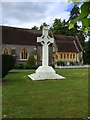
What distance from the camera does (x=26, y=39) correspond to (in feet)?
203

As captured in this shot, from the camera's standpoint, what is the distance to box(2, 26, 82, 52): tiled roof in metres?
60.2

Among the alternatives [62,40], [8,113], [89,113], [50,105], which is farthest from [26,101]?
[62,40]

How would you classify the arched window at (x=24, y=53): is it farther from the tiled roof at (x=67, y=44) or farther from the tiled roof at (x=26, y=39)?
the tiled roof at (x=67, y=44)

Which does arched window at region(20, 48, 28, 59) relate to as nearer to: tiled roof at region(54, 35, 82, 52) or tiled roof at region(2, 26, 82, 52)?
tiled roof at region(2, 26, 82, 52)

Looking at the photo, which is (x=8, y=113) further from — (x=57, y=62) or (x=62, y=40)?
(x=62, y=40)

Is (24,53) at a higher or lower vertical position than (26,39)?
lower

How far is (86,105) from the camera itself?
9.15 meters

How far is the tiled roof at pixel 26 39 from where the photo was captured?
198 ft

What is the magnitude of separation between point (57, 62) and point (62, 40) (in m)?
8.23

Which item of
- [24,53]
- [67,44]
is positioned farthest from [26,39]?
[67,44]

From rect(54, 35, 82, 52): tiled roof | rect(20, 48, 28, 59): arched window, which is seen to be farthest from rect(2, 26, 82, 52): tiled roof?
rect(20, 48, 28, 59): arched window

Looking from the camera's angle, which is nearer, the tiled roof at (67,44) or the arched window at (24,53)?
the arched window at (24,53)

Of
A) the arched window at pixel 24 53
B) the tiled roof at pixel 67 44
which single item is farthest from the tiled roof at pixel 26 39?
the arched window at pixel 24 53

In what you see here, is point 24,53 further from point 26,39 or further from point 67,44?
point 67,44
